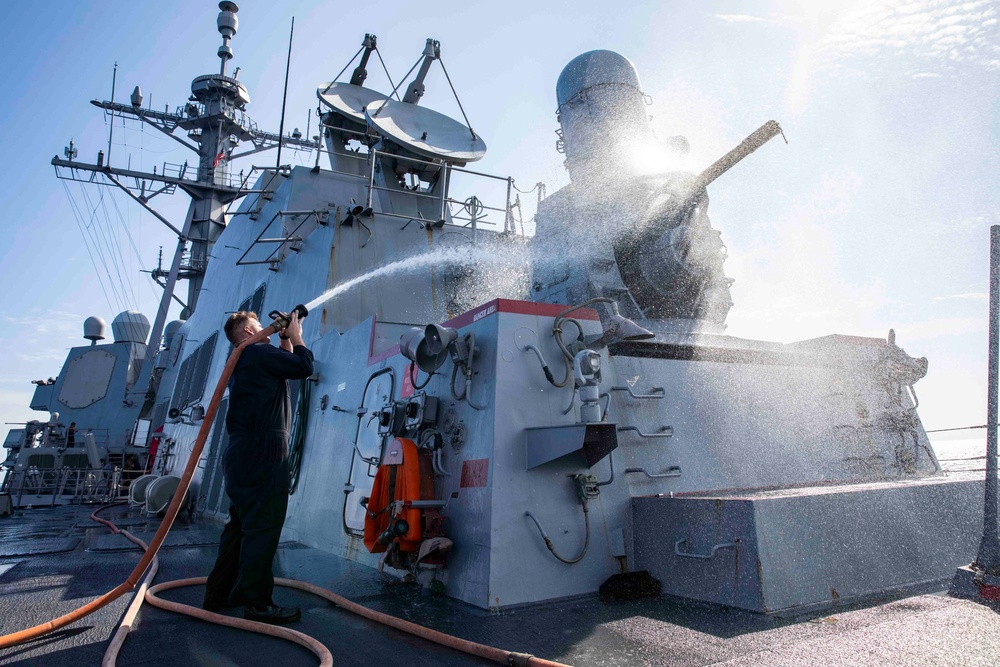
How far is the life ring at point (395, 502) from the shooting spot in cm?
396

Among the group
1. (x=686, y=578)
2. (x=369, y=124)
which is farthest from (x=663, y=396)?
(x=369, y=124)

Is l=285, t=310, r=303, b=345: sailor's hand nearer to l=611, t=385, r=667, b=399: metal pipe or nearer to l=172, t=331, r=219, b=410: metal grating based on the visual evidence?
l=611, t=385, r=667, b=399: metal pipe

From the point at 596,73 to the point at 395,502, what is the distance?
8.25 metres

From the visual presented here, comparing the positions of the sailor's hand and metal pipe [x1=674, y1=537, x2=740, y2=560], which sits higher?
the sailor's hand

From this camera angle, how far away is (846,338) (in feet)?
17.7

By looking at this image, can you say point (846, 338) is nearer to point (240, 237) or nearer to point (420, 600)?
point (420, 600)

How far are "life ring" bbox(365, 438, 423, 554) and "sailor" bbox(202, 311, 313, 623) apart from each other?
768 mm

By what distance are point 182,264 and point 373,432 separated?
20.0 metres

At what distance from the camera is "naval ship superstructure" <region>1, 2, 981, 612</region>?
3633 mm

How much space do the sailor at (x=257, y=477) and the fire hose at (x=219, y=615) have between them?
0.35 feet

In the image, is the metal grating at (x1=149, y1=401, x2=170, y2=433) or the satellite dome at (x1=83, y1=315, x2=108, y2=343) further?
the satellite dome at (x1=83, y1=315, x2=108, y2=343)

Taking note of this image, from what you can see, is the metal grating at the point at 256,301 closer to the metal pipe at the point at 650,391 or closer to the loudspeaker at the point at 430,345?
the loudspeaker at the point at 430,345


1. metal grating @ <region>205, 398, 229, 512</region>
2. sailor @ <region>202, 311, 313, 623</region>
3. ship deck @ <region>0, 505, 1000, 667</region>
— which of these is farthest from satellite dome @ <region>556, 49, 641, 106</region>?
ship deck @ <region>0, 505, 1000, 667</region>

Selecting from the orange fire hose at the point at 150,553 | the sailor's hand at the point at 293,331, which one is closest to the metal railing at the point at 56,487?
the orange fire hose at the point at 150,553
